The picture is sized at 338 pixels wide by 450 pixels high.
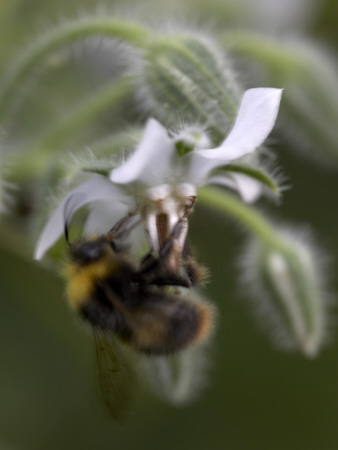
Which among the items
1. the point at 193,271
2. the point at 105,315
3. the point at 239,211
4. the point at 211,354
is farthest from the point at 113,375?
the point at 211,354

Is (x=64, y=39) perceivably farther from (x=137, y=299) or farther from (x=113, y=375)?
(x=113, y=375)

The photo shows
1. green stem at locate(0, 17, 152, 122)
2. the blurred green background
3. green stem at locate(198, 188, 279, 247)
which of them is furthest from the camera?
the blurred green background

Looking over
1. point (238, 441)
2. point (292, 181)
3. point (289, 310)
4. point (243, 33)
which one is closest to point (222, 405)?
point (238, 441)

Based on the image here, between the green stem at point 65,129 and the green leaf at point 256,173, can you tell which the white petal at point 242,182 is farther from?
the green stem at point 65,129

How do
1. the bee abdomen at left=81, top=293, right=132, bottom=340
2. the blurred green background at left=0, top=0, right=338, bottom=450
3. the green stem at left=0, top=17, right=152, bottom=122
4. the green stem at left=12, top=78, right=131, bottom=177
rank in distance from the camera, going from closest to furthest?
1. the bee abdomen at left=81, top=293, right=132, bottom=340
2. the green stem at left=0, top=17, right=152, bottom=122
3. the green stem at left=12, top=78, right=131, bottom=177
4. the blurred green background at left=0, top=0, right=338, bottom=450

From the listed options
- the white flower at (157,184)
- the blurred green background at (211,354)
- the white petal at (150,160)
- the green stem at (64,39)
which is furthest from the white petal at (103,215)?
the blurred green background at (211,354)

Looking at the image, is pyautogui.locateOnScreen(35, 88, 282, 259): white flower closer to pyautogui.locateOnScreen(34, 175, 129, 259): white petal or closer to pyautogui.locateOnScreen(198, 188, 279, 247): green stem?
pyautogui.locateOnScreen(34, 175, 129, 259): white petal

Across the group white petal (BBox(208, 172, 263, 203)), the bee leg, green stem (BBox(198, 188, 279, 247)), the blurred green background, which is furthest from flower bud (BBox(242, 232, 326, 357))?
the bee leg
